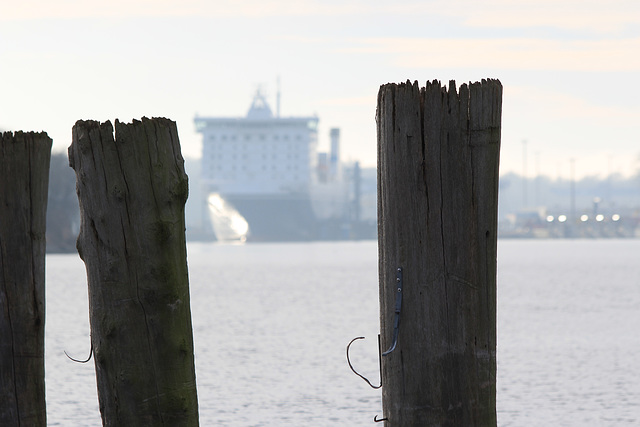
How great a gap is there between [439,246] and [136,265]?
3.21 feet

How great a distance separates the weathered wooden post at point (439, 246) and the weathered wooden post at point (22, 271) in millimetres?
1802

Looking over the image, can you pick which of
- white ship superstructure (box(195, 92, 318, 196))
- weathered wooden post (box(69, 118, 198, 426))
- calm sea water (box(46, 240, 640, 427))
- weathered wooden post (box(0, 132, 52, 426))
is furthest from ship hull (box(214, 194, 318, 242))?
weathered wooden post (box(69, 118, 198, 426))

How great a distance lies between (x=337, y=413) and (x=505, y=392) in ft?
8.55

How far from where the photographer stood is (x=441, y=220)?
106 inches

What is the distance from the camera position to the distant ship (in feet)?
337

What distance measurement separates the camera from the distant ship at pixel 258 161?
103 metres

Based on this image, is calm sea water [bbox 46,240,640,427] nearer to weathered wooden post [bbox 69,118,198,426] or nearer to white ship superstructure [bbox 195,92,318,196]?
weathered wooden post [bbox 69,118,198,426]

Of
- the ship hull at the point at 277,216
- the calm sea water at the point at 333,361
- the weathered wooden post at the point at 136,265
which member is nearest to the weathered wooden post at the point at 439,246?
the weathered wooden post at the point at 136,265

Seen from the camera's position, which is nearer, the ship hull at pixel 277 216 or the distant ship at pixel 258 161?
the distant ship at pixel 258 161

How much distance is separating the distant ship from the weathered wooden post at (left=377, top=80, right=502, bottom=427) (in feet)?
323

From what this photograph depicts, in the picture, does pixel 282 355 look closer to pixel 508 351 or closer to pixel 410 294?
pixel 508 351

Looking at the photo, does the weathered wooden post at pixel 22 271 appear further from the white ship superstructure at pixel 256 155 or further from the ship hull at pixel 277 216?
the ship hull at pixel 277 216

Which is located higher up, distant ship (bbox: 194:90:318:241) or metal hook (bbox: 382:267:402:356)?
distant ship (bbox: 194:90:318:241)

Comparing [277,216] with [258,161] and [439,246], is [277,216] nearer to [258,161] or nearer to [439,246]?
[258,161]
